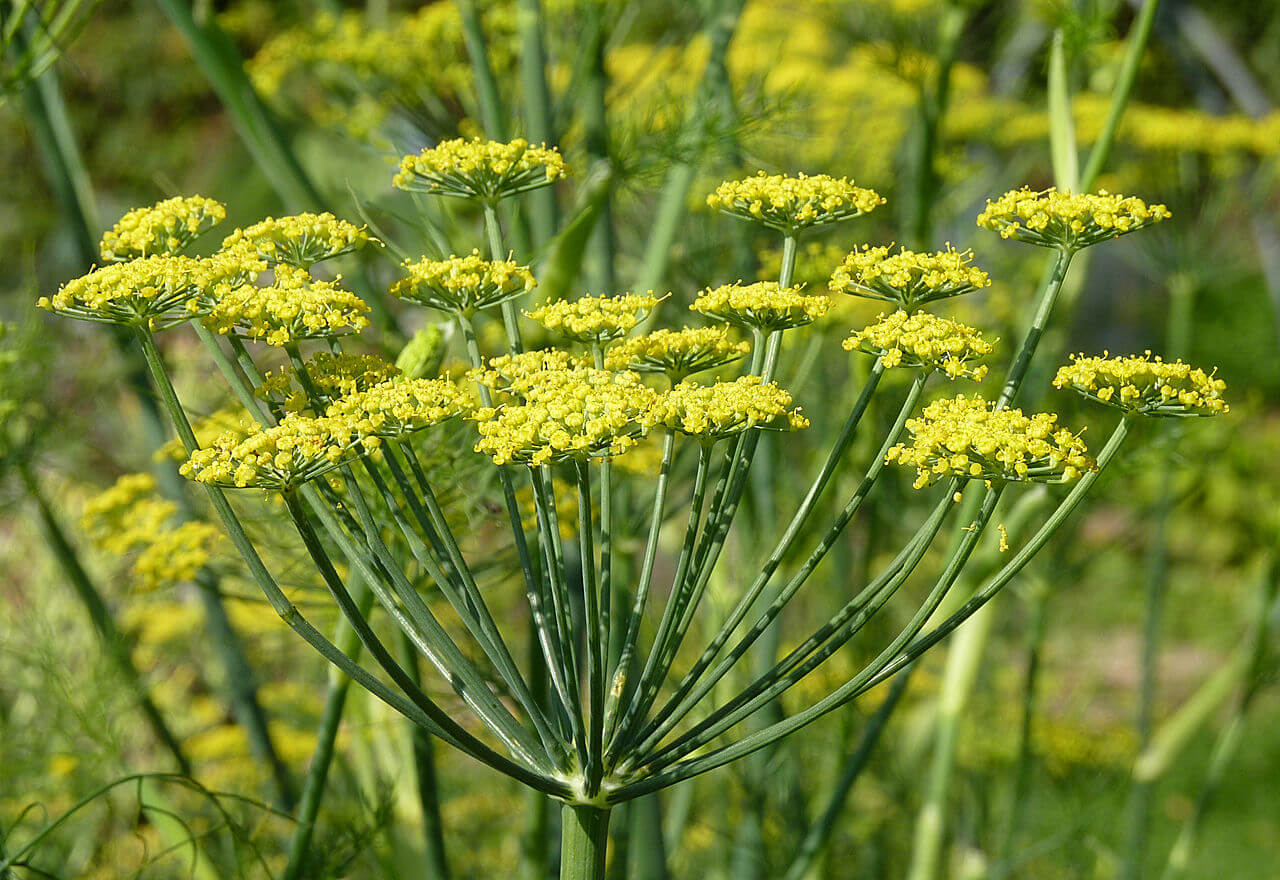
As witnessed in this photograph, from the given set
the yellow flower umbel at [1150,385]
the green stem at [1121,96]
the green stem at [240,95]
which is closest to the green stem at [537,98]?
the green stem at [240,95]

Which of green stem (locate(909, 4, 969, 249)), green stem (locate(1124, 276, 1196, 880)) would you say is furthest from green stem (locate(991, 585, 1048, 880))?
green stem (locate(909, 4, 969, 249))

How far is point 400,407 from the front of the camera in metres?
0.75

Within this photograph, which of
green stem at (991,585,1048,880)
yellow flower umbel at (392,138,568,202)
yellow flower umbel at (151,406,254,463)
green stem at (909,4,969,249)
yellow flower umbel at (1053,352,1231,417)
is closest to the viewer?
yellow flower umbel at (1053,352,1231,417)

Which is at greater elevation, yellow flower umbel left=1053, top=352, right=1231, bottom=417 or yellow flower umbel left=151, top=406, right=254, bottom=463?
yellow flower umbel left=1053, top=352, right=1231, bottom=417

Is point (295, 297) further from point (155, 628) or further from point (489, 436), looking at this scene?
point (155, 628)

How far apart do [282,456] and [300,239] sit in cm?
26

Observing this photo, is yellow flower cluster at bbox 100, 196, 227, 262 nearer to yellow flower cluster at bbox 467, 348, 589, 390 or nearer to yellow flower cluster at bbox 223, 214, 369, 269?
yellow flower cluster at bbox 223, 214, 369, 269

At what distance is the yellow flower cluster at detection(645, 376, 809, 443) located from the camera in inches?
29.6

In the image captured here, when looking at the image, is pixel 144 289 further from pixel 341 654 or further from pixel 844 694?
pixel 844 694

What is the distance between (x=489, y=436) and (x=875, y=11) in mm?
1881

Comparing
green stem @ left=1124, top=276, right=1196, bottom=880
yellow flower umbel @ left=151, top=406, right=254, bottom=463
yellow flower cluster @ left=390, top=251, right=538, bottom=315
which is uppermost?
yellow flower cluster @ left=390, top=251, right=538, bottom=315

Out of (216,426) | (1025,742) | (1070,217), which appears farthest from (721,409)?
(1025,742)

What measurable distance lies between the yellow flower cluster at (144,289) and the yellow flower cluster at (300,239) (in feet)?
0.23

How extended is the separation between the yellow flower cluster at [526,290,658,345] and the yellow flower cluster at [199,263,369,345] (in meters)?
0.14
